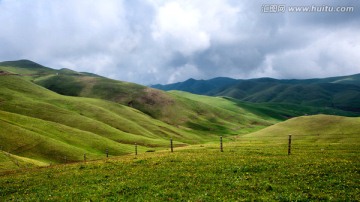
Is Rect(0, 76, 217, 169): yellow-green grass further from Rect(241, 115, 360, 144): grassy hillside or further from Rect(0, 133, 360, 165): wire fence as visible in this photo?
Rect(241, 115, 360, 144): grassy hillside

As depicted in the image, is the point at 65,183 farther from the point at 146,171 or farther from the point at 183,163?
the point at 183,163

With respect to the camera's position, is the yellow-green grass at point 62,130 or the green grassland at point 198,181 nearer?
the green grassland at point 198,181

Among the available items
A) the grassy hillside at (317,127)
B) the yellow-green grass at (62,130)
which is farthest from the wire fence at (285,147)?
the grassy hillside at (317,127)

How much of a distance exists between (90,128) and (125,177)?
9966cm

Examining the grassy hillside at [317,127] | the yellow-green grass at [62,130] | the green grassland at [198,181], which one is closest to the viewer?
the green grassland at [198,181]

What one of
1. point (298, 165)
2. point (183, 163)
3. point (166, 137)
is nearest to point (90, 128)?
point (166, 137)

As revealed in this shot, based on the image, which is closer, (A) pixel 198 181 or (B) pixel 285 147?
(A) pixel 198 181

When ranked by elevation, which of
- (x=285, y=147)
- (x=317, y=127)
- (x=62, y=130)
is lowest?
(x=62, y=130)

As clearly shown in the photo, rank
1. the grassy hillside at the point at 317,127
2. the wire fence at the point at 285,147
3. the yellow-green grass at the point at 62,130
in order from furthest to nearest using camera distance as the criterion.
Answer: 1. the grassy hillside at the point at 317,127
2. the yellow-green grass at the point at 62,130
3. the wire fence at the point at 285,147

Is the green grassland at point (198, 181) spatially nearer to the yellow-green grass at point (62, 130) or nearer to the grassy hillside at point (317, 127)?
the yellow-green grass at point (62, 130)

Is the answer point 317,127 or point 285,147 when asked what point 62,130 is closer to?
point 285,147

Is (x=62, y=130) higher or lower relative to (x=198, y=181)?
lower

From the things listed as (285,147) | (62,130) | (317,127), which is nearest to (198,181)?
(285,147)

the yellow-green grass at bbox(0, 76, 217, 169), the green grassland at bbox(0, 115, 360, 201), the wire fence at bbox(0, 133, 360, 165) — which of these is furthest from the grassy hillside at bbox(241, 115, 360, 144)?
the green grassland at bbox(0, 115, 360, 201)
